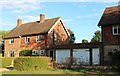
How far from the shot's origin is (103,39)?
41781mm

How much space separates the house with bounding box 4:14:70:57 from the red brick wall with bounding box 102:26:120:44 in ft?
45.4

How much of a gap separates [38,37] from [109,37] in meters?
18.9

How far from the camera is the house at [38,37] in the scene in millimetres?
54031

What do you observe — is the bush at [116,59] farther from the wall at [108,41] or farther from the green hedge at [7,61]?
the green hedge at [7,61]

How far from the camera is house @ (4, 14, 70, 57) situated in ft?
177

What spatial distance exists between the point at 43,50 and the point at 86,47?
12184 millimetres

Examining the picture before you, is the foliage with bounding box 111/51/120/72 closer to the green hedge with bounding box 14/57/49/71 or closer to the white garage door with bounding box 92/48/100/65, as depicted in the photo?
the white garage door with bounding box 92/48/100/65

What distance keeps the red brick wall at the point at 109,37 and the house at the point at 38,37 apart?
45.4ft

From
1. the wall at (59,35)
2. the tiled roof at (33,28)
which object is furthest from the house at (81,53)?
the tiled roof at (33,28)

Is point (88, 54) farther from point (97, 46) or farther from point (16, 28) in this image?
point (16, 28)

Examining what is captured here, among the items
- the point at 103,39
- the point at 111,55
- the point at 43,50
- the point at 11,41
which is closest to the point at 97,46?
the point at 103,39

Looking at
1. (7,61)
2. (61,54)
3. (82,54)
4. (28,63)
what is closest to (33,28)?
(7,61)

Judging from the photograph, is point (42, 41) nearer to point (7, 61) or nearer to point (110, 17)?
point (7, 61)

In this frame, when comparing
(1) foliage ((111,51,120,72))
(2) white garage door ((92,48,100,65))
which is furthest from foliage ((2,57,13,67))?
(1) foliage ((111,51,120,72))
